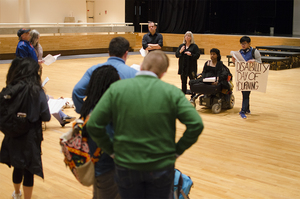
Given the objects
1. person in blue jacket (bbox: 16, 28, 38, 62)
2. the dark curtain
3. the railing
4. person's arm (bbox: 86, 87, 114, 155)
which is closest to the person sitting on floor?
person in blue jacket (bbox: 16, 28, 38, 62)

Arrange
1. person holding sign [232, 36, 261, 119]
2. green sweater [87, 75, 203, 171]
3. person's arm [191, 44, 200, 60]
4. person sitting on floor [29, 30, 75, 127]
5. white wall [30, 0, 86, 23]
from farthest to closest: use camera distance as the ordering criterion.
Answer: white wall [30, 0, 86, 23]
person's arm [191, 44, 200, 60]
person holding sign [232, 36, 261, 119]
person sitting on floor [29, 30, 75, 127]
green sweater [87, 75, 203, 171]

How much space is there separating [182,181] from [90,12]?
23626 millimetres

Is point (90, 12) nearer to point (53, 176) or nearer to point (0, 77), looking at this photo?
point (0, 77)

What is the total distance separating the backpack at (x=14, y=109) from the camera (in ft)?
9.87

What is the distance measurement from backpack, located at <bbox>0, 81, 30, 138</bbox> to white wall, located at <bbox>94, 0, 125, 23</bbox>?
2149 centimetres

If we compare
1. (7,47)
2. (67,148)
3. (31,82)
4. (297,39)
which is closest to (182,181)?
(67,148)

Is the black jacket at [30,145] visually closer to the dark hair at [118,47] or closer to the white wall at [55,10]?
the dark hair at [118,47]

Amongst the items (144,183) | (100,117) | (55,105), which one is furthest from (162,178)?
(55,105)

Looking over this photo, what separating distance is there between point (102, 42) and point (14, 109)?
640 inches

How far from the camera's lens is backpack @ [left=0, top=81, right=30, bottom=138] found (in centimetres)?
301

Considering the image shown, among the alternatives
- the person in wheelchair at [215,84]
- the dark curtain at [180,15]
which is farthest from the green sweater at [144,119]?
the dark curtain at [180,15]

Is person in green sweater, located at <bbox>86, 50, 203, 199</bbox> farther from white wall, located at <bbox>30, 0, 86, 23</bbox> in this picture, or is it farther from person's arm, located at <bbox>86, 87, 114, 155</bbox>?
white wall, located at <bbox>30, 0, 86, 23</bbox>

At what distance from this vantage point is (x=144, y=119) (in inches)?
79.9

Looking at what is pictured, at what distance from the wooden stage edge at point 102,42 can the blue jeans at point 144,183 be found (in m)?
14.7
